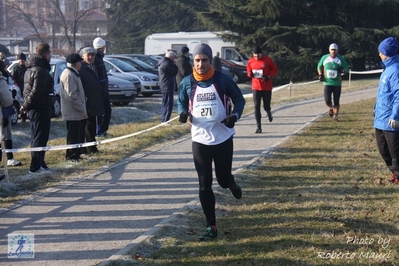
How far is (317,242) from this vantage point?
620cm

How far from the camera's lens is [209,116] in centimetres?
638

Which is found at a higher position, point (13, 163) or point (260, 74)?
point (260, 74)

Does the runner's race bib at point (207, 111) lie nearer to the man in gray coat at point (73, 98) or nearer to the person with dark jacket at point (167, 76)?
the man in gray coat at point (73, 98)

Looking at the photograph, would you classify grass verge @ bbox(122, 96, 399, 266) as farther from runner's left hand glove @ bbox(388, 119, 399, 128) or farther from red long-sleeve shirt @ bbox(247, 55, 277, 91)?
red long-sleeve shirt @ bbox(247, 55, 277, 91)

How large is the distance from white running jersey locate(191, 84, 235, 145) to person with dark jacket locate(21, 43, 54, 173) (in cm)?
402

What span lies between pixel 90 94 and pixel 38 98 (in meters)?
1.62

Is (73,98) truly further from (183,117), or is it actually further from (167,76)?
(167,76)

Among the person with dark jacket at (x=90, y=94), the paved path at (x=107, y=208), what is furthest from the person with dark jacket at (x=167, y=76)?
the person with dark jacket at (x=90, y=94)

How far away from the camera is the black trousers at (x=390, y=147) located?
851 centimetres

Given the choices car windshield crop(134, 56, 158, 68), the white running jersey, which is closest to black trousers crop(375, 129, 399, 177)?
the white running jersey

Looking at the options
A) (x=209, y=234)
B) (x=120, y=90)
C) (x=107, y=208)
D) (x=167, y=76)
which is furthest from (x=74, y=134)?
(x=120, y=90)

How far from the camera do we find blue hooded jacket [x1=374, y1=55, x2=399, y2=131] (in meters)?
8.28

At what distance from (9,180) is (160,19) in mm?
49120

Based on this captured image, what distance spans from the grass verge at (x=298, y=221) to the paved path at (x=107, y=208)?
433 mm
